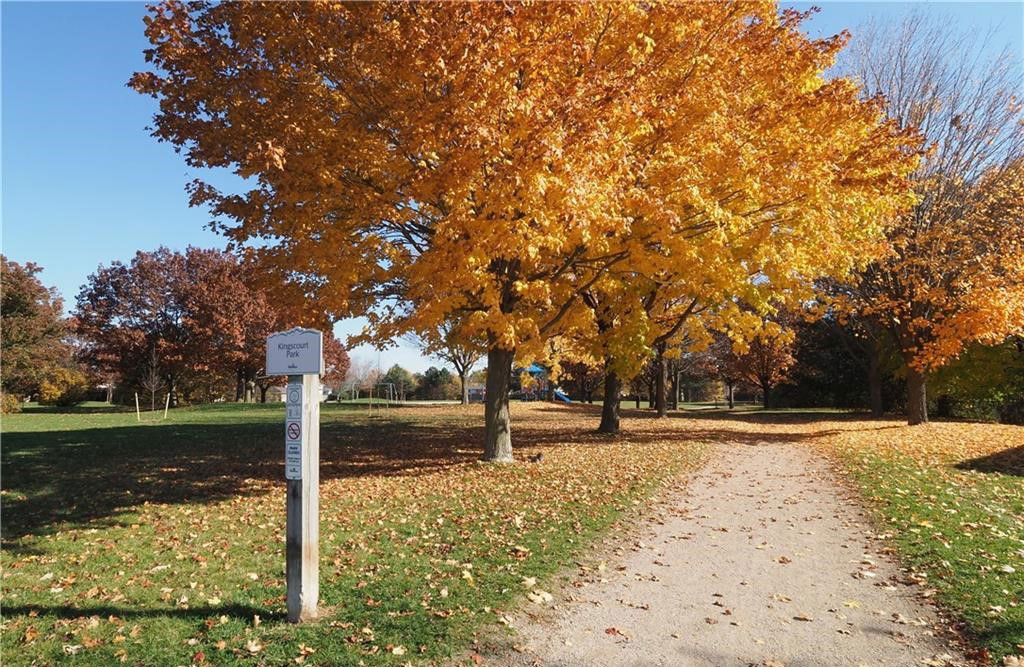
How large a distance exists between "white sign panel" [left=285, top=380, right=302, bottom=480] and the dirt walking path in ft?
6.89

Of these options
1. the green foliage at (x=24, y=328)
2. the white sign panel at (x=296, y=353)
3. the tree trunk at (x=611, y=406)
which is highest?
the green foliage at (x=24, y=328)

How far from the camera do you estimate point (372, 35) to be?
8.56m

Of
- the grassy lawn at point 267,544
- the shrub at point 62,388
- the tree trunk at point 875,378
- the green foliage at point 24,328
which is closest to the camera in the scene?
the grassy lawn at point 267,544

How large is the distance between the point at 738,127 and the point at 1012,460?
28.9 ft

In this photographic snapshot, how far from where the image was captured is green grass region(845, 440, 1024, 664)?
4801 millimetres

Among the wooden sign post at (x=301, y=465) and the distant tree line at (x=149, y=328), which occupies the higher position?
the distant tree line at (x=149, y=328)

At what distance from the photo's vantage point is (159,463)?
1282 centimetres

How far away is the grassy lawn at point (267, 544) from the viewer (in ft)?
14.6

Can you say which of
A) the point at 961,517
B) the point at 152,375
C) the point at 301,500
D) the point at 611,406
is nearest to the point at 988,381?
the point at 611,406

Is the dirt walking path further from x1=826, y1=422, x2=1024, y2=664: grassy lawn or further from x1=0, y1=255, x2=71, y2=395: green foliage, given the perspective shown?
x1=0, y1=255, x2=71, y2=395: green foliage

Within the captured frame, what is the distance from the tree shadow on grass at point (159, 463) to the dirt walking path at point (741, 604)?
234 inches

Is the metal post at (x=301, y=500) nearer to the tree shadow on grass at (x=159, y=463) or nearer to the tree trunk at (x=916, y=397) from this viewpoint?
the tree shadow on grass at (x=159, y=463)

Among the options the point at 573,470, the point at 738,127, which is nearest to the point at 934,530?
the point at 573,470

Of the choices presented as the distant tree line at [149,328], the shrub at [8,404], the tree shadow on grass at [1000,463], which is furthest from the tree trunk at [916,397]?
the shrub at [8,404]
